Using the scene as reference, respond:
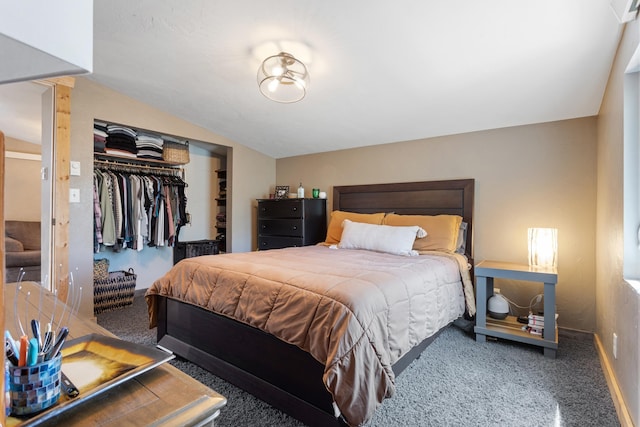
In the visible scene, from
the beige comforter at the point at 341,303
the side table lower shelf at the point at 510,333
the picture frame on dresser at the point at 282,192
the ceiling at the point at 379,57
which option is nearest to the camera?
the beige comforter at the point at 341,303

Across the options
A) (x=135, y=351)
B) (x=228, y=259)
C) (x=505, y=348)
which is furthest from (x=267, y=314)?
(x=505, y=348)

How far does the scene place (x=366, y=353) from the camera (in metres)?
1.41

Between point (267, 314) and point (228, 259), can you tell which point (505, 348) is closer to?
point (267, 314)

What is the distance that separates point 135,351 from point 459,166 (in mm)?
3323

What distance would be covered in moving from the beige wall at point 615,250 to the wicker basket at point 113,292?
4.12m

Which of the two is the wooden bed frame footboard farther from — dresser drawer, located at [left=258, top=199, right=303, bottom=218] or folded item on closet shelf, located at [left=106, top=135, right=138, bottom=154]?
folded item on closet shelf, located at [left=106, top=135, right=138, bottom=154]

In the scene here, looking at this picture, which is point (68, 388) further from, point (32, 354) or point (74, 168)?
point (74, 168)

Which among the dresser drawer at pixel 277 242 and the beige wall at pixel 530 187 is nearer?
the beige wall at pixel 530 187

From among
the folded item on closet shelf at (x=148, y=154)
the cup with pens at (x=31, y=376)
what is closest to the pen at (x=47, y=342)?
the cup with pens at (x=31, y=376)

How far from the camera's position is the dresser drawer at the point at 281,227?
4.04m

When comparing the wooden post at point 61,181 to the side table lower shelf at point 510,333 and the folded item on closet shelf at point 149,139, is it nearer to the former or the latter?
the folded item on closet shelf at point 149,139

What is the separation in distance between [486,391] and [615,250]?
112 centimetres

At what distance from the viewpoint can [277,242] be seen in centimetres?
421

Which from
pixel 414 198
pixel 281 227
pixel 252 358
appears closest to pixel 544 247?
pixel 414 198
